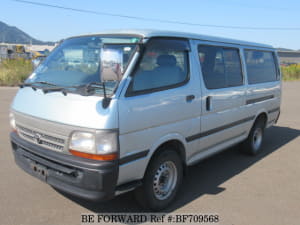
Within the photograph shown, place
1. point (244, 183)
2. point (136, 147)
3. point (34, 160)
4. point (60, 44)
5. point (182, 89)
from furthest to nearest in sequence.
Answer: point (244, 183) < point (60, 44) < point (182, 89) < point (34, 160) < point (136, 147)

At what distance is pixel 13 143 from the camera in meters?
3.52

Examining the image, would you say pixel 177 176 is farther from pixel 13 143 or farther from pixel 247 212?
pixel 13 143

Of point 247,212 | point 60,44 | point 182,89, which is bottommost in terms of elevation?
point 247,212

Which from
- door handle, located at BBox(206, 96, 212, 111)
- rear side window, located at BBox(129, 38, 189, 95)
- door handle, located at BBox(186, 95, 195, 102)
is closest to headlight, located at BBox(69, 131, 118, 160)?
rear side window, located at BBox(129, 38, 189, 95)

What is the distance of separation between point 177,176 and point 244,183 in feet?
4.35

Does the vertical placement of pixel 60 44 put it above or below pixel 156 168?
above

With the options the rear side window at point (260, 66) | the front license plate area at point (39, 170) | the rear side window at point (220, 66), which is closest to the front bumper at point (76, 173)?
the front license plate area at point (39, 170)

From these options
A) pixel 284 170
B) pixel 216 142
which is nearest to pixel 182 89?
pixel 216 142

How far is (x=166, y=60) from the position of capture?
11.0 ft

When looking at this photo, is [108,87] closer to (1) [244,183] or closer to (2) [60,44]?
(2) [60,44]

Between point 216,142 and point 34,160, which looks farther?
point 216,142

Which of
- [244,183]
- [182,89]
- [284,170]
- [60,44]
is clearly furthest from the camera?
[284,170]

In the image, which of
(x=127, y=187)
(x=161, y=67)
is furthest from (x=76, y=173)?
(x=161, y=67)

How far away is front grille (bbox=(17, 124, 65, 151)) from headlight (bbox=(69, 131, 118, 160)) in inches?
9.5
